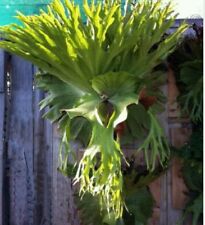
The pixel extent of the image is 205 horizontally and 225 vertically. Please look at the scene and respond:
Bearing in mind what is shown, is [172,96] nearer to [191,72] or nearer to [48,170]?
[191,72]

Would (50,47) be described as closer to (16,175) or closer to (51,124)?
(51,124)

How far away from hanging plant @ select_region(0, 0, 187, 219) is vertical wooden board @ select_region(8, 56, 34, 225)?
1.69 feet

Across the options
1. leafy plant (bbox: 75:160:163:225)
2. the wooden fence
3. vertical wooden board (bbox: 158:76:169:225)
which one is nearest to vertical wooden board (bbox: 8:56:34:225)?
the wooden fence

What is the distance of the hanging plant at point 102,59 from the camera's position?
7.23ft

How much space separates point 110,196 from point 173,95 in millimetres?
791

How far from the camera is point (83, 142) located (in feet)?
8.76

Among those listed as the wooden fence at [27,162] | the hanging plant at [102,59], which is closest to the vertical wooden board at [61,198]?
the wooden fence at [27,162]

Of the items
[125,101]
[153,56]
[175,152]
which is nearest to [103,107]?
[125,101]

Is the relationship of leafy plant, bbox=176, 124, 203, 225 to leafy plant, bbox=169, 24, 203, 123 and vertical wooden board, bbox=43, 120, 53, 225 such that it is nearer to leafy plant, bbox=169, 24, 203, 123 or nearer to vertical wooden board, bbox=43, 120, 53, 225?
leafy plant, bbox=169, 24, 203, 123

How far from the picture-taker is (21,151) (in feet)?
9.46

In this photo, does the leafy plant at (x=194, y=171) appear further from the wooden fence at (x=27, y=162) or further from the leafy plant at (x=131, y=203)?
the wooden fence at (x=27, y=162)

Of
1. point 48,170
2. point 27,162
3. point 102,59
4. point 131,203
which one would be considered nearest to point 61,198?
point 48,170

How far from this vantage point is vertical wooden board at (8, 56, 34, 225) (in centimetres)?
288

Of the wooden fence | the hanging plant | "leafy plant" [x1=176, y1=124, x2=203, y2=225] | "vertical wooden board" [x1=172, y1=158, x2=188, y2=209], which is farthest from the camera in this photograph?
the wooden fence
